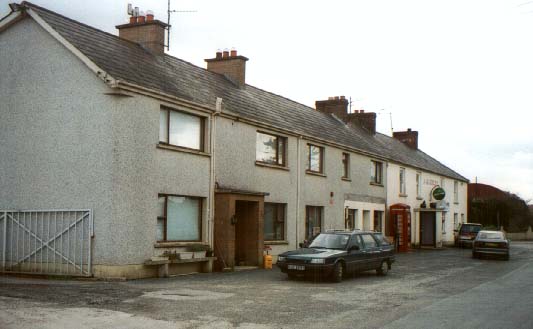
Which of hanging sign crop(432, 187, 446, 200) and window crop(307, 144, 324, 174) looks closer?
window crop(307, 144, 324, 174)

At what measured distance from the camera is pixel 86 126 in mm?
17281

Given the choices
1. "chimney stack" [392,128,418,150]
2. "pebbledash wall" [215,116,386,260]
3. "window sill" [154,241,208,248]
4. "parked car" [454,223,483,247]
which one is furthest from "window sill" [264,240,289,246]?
"chimney stack" [392,128,418,150]

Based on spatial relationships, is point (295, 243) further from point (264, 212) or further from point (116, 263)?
point (116, 263)

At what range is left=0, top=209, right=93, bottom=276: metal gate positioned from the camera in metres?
16.9

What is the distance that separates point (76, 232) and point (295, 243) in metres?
10.9

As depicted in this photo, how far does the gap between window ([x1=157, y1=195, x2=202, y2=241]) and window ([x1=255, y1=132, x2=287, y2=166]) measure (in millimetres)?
4378

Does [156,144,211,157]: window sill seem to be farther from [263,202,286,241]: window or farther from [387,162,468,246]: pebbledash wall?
[387,162,468,246]: pebbledash wall

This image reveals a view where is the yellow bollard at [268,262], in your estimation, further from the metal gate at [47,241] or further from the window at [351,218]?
the window at [351,218]

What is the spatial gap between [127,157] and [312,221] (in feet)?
40.5

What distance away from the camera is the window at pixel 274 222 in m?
24.2

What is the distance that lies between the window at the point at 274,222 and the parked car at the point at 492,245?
1134 centimetres

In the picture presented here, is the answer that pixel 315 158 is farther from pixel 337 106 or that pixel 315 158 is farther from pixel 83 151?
pixel 83 151

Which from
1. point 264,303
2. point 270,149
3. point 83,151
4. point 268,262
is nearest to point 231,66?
point 270,149

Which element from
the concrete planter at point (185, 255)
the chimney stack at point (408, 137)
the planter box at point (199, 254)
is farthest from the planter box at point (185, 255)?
the chimney stack at point (408, 137)
